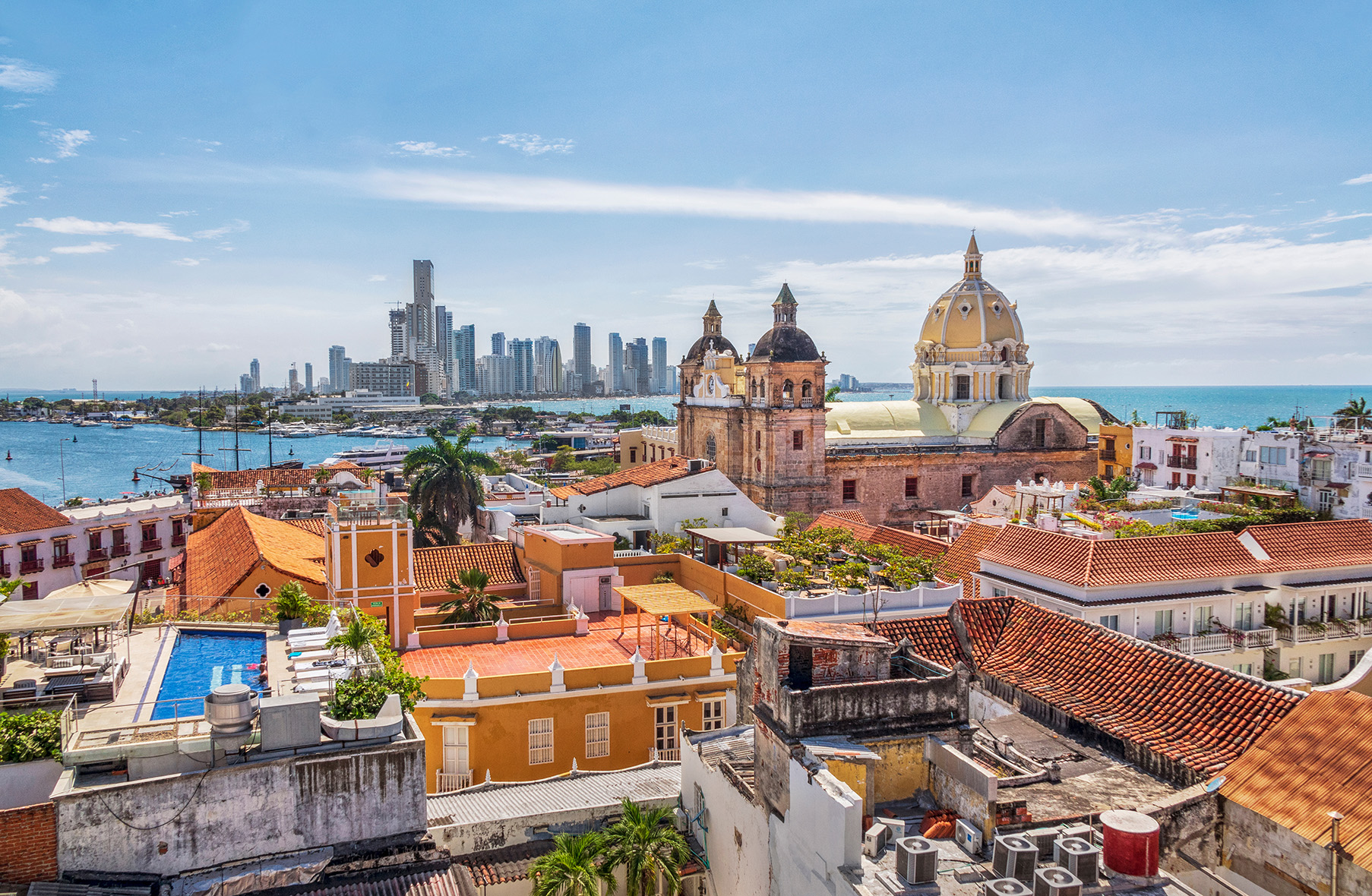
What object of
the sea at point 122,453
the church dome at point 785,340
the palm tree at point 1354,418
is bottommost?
the sea at point 122,453

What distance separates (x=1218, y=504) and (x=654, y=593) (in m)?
22.0

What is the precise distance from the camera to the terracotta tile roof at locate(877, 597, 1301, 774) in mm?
11656

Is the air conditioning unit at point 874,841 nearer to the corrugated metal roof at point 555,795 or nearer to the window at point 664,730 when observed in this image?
the corrugated metal roof at point 555,795

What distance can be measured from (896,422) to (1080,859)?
43.3 metres

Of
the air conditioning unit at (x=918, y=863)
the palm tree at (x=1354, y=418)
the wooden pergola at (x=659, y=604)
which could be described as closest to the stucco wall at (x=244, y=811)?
the air conditioning unit at (x=918, y=863)

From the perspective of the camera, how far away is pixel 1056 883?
310 inches

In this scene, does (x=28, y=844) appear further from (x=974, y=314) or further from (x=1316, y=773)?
(x=974, y=314)

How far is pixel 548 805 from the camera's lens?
44.9 ft

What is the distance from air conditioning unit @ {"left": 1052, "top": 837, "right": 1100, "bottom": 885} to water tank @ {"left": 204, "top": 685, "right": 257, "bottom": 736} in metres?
8.27

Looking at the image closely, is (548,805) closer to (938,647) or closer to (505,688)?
Answer: (505,688)

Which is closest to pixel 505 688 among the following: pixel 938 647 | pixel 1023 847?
pixel 938 647

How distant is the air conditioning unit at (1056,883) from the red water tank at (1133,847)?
82cm

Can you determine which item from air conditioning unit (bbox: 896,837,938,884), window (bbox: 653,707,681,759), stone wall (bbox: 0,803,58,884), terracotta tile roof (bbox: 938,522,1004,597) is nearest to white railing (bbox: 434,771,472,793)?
window (bbox: 653,707,681,759)

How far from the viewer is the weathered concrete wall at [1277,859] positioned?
28.9 feet
